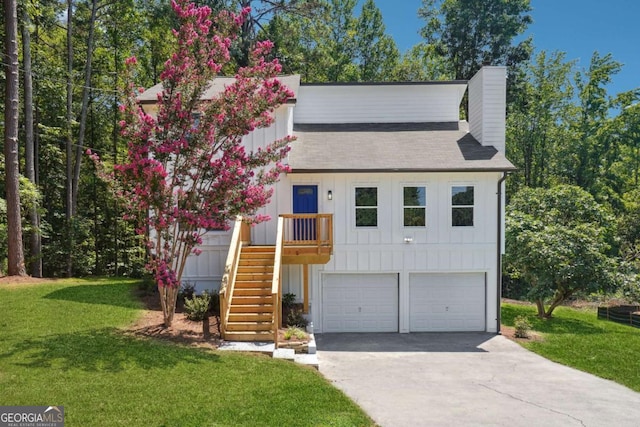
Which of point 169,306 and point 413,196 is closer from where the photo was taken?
point 169,306

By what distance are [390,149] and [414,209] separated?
83.0 inches

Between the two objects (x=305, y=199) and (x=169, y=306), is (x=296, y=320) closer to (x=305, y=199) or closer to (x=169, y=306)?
(x=169, y=306)

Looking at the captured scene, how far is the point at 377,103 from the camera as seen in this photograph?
618 inches

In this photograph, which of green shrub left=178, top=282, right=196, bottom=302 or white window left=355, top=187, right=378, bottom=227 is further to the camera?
white window left=355, top=187, right=378, bottom=227

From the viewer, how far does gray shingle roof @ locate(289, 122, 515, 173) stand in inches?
482

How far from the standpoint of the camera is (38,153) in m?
20.3

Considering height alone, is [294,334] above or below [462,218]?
below

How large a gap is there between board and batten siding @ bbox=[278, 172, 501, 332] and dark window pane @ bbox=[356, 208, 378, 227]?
0.13m

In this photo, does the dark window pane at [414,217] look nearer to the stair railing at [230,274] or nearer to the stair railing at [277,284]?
the stair railing at [277,284]

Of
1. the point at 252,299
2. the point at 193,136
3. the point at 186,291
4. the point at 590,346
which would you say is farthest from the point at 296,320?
the point at 590,346

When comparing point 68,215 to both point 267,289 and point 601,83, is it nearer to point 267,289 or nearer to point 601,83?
point 267,289

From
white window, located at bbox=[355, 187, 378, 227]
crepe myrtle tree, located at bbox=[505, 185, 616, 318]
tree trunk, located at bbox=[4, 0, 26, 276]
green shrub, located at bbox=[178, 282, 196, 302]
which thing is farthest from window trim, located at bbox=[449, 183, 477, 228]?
tree trunk, located at bbox=[4, 0, 26, 276]

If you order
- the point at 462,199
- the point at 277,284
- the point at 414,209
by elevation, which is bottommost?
the point at 277,284

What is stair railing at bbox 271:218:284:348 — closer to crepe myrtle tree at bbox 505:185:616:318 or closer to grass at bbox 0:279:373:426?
grass at bbox 0:279:373:426
